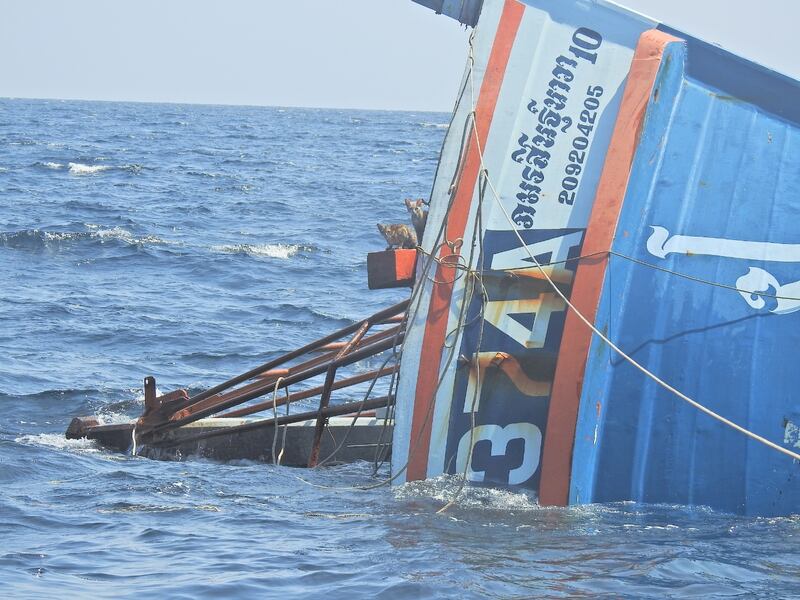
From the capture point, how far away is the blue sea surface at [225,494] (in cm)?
631

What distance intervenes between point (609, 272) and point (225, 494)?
341cm

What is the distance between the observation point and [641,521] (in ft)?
23.2

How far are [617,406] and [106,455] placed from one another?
5.01 meters

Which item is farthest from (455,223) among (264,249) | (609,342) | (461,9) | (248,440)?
(264,249)

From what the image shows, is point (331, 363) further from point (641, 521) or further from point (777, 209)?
point (777, 209)

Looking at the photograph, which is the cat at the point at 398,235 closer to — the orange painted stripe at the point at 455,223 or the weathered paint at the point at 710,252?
the orange painted stripe at the point at 455,223

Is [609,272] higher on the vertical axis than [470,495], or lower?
higher

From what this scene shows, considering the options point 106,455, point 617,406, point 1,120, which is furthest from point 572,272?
point 1,120

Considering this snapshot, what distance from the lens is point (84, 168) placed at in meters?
43.1

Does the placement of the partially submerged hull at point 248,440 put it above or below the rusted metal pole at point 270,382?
below

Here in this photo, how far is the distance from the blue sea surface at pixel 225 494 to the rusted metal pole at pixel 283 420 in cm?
27

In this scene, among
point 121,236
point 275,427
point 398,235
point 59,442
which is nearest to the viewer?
point 398,235

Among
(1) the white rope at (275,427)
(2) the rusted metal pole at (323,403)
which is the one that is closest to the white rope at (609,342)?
(2) the rusted metal pole at (323,403)

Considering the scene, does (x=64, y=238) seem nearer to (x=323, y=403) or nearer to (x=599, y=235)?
(x=323, y=403)
